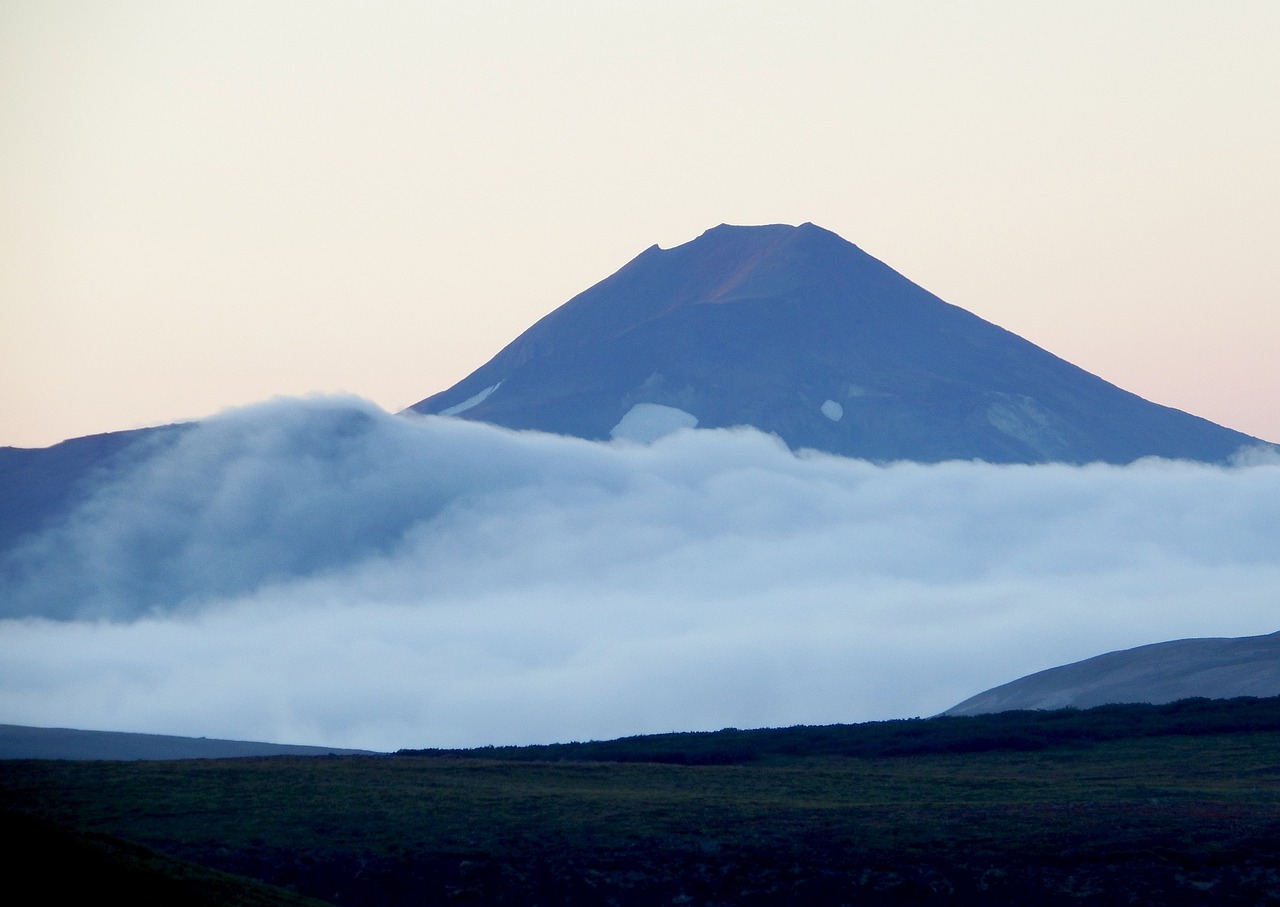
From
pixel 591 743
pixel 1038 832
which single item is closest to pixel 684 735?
pixel 591 743

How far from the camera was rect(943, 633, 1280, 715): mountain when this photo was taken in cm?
13212

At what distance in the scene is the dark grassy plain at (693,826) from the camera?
48938mm

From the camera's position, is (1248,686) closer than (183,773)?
No

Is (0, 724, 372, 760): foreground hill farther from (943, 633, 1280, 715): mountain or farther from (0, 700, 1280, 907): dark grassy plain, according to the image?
(0, 700, 1280, 907): dark grassy plain

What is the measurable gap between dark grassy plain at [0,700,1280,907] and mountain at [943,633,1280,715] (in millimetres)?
61122

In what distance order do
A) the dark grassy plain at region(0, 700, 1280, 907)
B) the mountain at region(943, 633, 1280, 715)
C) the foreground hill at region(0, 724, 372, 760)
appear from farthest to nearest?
the foreground hill at region(0, 724, 372, 760) → the mountain at region(943, 633, 1280, 715) → the dark grassy plain at region(0, 700, 1280, 907)

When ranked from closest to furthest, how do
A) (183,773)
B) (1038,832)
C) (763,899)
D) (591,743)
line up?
(763,899)
(1038,832)
(183,773)
(591,743)

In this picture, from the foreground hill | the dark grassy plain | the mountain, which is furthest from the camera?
the foreground hill

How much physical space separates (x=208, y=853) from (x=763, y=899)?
53.1 feet

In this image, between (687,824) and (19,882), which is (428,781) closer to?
(687,824)

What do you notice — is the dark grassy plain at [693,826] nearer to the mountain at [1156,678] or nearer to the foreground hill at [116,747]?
the mountain at [1156,678]

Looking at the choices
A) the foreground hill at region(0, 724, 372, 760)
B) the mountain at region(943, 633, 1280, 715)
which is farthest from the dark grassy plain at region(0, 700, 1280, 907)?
the foreground hill at region(0, 724, 372, 760)

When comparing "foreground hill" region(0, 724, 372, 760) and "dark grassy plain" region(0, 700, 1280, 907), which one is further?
"foreground hill" region(0, 724, 372, 760)

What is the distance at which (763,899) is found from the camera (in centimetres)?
4862
